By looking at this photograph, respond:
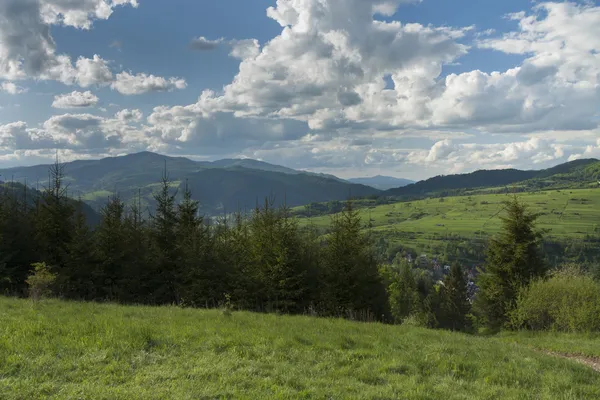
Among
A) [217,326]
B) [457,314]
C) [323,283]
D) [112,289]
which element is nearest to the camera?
[217,326]

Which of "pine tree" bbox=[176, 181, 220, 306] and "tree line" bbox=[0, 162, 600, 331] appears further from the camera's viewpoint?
"tree line" bbox=[0, 162, 600, 331]

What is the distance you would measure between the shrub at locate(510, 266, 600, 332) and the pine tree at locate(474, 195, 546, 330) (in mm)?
3032

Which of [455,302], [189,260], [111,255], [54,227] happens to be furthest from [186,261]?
[455,302]

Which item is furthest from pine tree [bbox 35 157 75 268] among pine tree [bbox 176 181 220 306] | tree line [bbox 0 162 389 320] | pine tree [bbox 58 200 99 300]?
pine tree [bbox 176 181 220 306]

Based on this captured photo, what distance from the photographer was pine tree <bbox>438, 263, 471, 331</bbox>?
75.3m

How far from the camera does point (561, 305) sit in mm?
26312

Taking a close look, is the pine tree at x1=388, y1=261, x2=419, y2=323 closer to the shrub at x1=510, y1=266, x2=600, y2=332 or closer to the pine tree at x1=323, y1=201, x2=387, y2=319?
the shrub at x1=510, y1=266, x2=600, y2=332

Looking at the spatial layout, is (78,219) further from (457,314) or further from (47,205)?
(457,314)

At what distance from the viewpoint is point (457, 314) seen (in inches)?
2975

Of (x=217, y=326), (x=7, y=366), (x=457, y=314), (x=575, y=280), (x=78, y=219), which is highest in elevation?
(x=78, y=219)

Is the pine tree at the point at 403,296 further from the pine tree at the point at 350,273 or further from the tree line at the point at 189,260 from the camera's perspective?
the pine tree at the point at 350,273

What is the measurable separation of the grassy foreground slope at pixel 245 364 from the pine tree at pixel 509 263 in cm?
2406

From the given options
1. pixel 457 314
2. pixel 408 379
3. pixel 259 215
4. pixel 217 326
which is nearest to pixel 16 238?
pixel 259 215

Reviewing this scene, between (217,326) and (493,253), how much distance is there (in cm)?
3160
